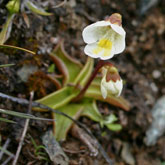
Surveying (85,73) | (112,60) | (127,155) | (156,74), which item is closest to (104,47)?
(85,73)

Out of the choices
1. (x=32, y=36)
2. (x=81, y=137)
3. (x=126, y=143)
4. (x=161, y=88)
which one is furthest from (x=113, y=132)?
(x=32, y=36)

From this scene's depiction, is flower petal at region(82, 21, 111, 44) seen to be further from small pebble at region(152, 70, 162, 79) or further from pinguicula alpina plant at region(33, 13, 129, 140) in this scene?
small pebble at region(152, 70, 162, 79)

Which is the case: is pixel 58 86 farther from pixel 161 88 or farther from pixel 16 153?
pixel 161 88

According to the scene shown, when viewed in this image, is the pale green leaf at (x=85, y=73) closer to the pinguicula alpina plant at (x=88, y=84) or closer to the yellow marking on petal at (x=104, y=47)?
the pinguicula alpina plant at (x=88, y=84)

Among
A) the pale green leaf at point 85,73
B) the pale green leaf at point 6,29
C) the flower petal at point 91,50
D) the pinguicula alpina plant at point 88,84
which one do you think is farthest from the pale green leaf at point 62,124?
the pale green leaf at point 6,29

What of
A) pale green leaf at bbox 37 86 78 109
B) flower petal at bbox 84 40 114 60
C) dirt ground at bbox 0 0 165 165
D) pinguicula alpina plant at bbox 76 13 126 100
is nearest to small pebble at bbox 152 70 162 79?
dirt ground at bbox 0 0 165 165

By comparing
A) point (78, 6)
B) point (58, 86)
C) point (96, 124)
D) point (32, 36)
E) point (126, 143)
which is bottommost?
point (126, 143)
